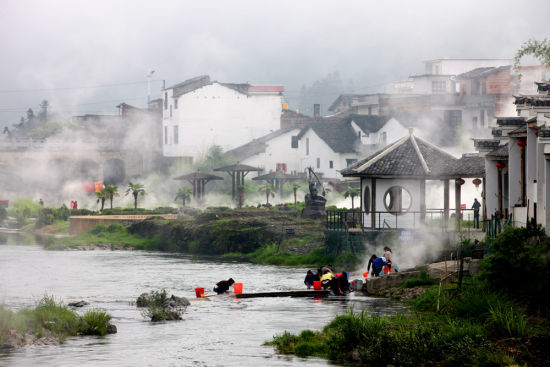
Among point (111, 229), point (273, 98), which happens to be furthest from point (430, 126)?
point (111, 229)

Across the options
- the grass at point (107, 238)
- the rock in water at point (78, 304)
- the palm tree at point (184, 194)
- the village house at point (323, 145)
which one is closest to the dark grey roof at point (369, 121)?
the village house at point (323, 145)

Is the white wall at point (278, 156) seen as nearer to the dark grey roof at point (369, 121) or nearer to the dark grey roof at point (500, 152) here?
the dark grey roof at point (369, 121)

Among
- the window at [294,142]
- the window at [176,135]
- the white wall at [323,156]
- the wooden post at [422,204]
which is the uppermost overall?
the window at [176,135]

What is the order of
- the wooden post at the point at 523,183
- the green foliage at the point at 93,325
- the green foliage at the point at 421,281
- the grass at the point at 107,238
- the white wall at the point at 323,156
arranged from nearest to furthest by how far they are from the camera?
the green foliage at the point at 93,325 → the wooden post at the point at 523,183 → the green foliage at the point at 421,281 → the grass at the point at 107,238 → the white wall at the point at 323,156

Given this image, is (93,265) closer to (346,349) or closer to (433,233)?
(433,233)

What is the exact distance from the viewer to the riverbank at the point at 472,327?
67.7 ft

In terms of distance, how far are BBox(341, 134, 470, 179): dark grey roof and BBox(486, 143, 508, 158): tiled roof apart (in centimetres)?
795

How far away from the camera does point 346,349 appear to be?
870 inches

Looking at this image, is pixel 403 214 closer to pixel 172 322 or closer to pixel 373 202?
pixel 373 202

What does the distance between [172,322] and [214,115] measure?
8646 cm

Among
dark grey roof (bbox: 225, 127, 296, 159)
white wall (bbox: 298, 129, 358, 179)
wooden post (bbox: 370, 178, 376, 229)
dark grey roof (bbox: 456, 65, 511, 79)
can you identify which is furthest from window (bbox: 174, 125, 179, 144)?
wooden post (bbox: 370, 178, 376, 229)

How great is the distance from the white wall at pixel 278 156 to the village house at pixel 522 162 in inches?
2579

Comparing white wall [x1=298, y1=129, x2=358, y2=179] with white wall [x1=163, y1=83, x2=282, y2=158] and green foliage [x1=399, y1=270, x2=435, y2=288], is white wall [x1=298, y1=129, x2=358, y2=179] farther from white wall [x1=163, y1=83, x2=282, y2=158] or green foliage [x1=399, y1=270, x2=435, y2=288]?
green foliage [x1=399, y1=270, x2=435, y2=288]

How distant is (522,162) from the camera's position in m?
32.4
